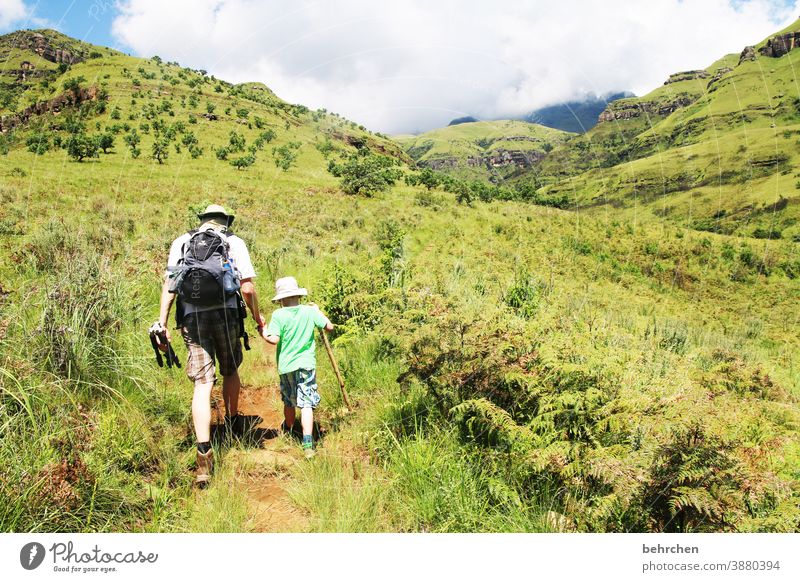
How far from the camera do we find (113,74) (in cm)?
6744

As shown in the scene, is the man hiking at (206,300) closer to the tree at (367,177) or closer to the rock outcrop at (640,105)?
the rock outcrop at (640,105)

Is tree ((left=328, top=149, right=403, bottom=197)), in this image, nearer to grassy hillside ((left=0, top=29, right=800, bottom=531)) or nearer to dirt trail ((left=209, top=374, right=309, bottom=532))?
grassy hillside ((left=0, top=29, right=800, bottom=531))

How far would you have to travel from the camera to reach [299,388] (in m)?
4.15

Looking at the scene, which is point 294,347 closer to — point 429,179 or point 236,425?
point 236,425

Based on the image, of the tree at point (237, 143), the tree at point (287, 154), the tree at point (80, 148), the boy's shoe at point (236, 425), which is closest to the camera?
the boy's shoe at point (236, 425)

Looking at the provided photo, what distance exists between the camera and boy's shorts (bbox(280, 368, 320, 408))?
4113 mm

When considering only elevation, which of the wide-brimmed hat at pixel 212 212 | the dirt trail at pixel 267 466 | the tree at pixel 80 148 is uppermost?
the tree at pixel 80 148

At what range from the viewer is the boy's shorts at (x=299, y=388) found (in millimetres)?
4113

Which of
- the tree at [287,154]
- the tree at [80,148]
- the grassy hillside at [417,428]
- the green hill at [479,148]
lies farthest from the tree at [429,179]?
the tree at [80,148]

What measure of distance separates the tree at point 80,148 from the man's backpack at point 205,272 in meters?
40.3

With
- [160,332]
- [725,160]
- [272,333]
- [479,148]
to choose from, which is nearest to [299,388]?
[272,333]

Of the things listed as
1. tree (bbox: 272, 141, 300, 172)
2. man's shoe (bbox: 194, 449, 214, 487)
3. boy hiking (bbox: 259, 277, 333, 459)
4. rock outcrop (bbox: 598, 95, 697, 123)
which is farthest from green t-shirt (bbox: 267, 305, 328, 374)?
tree (bbox: 272, 141, 300, 172)

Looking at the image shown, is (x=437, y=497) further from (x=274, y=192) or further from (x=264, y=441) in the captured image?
(x=274, y=192)

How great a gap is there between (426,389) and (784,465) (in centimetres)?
315
